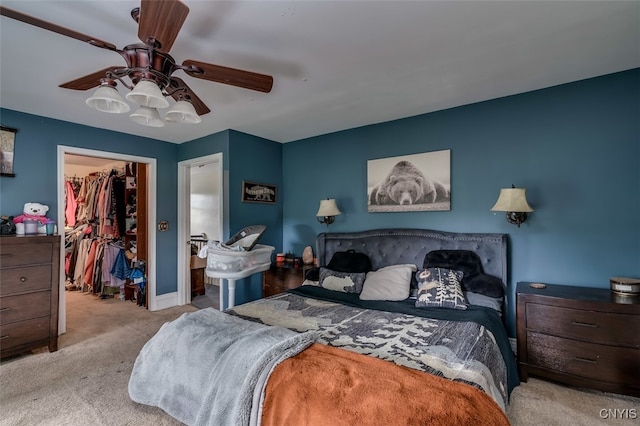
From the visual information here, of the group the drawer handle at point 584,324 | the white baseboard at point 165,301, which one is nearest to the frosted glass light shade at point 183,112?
the drawer handle at point 584,324

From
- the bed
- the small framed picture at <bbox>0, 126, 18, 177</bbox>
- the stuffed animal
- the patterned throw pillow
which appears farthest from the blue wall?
the small framed picture at <bbox>0, 126, 18, 177</bbox>

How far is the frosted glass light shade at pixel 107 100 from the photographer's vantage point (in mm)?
1593

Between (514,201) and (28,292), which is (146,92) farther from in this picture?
(514,201)

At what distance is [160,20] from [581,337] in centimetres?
327

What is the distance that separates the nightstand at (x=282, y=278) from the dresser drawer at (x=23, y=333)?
2.23m

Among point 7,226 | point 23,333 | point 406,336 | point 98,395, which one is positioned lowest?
point 98,395

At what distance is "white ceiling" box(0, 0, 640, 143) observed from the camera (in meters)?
1.73

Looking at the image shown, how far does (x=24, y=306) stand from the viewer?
286 centimetres

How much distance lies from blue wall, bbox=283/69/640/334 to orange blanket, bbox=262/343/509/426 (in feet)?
6.64

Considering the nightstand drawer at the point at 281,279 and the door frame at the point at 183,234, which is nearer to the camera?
the nightstand drawer at the point at 281,279

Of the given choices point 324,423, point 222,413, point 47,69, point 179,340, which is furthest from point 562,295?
point 47,69

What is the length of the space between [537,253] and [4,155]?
5.35 metres

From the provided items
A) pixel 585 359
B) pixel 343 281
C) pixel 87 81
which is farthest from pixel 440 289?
pixel 87 81

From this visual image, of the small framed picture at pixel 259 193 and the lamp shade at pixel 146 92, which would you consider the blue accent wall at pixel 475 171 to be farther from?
the lamp shade at pixel 146 92
